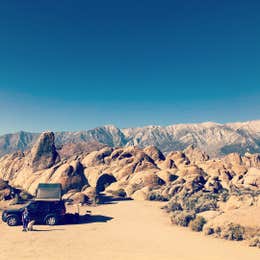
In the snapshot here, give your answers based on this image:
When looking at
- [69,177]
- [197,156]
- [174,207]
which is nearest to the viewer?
[174,207]

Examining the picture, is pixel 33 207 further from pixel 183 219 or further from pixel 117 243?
pixel 183 219

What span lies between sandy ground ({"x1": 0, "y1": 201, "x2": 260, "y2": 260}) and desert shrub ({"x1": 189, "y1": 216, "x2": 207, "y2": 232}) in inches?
24.6

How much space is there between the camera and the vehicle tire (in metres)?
24.3

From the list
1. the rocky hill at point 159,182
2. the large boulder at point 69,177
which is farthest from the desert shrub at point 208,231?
the large boulder at point 69,177

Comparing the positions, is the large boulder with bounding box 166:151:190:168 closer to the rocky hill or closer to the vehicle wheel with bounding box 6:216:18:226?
the rocky hill

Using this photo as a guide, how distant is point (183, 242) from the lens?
20062mm

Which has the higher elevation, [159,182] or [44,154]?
[44,154]

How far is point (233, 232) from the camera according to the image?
20.9 metres

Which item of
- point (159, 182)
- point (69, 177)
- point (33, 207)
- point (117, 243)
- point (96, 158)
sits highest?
point (96, 158)

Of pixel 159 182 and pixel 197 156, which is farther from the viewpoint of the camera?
pixel 197 156

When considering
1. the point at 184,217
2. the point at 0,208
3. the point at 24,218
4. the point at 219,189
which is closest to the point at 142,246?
the point at 184,217

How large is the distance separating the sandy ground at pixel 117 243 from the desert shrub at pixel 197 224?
0.63 m

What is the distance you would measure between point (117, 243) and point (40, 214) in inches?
330

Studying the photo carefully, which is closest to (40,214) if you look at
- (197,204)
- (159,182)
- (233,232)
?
(233,232)
